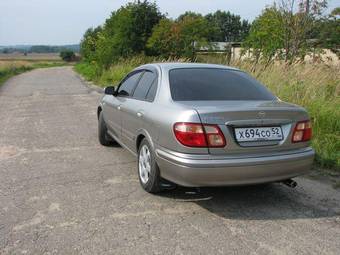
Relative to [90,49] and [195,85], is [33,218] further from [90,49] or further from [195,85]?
[90,49]

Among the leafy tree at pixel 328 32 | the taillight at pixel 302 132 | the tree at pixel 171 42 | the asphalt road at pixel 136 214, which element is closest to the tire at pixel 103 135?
the asphalt road at pixel 136 214

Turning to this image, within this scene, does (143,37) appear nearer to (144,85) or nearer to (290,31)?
(290,31)

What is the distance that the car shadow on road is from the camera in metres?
4.08

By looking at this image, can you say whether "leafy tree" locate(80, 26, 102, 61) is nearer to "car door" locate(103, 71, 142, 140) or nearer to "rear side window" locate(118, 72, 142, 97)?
"car door" locate(103, 71, 142, 140)

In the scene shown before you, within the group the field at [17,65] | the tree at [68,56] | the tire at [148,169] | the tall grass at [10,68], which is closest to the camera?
the tire at [148,169]

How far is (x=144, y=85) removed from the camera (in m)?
5.22

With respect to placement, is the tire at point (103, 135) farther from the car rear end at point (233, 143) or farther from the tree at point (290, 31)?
the tree at point (290, 31)

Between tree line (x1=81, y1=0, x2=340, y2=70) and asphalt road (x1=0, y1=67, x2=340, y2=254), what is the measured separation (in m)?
6.58

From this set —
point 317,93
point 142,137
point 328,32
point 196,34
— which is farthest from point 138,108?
point 196,34

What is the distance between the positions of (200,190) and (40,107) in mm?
9016

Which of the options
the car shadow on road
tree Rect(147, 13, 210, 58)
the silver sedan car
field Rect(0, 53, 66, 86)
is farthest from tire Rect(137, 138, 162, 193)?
field Rect(0, 53, 66, 86)

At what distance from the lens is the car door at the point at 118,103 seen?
573cm

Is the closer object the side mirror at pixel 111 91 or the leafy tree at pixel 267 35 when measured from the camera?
the side mirror at pixel 111 91

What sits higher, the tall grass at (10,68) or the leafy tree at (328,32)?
the leafy tree at (328,32)
